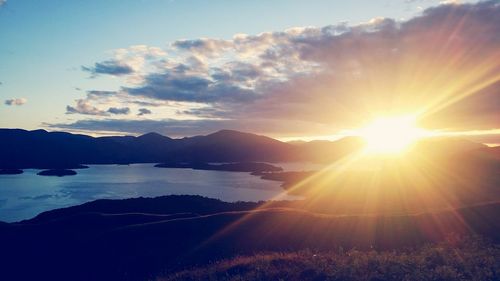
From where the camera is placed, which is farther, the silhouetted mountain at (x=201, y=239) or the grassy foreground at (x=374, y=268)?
the silhouetted mountain at (x=201, y=239)

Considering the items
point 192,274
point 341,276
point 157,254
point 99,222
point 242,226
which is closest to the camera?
point 341,276

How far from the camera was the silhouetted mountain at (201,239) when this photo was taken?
30750 mm

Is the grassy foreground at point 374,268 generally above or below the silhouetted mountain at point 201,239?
above

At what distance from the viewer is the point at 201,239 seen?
3678cm

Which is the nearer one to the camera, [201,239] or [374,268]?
[374,268]

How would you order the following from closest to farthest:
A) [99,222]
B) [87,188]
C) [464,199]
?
1. [99,222]
2. [464,199]
3. [87,188]

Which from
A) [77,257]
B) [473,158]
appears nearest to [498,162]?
[473,158]

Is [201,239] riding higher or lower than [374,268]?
lower

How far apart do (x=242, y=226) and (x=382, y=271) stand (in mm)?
26171

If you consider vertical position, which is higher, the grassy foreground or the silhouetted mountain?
the grassy foreground

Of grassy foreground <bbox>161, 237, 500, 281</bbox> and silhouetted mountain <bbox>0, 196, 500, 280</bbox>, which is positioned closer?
grassy foreground <bbox>161, 237, 500, 281</bbox>

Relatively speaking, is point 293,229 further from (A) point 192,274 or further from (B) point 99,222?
(B) point 99,222

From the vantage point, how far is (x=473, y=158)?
169 meters

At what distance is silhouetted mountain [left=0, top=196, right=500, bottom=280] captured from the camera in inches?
1211
